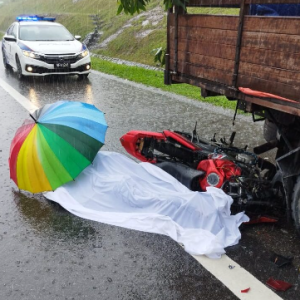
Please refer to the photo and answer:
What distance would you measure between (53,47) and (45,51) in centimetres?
31

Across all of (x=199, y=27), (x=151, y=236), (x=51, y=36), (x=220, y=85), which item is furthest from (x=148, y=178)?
(x=51, y=36)

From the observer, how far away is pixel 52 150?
14.1ft

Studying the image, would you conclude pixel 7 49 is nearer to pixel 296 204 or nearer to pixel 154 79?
pixel 154 79

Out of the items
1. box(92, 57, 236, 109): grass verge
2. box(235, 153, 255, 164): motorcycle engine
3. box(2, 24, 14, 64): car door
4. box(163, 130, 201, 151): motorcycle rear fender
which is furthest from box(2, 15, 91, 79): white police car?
box(235, 153, 255, 164): motorcycle engine

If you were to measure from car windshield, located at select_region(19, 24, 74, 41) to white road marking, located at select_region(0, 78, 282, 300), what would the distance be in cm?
1072

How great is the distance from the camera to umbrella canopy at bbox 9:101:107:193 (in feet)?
14.1

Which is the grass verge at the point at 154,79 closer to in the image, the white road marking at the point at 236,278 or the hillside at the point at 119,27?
the hillside at the point at 119,27

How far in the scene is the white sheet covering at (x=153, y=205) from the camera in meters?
3.63

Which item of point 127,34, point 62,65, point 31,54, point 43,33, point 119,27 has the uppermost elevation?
point 43,33

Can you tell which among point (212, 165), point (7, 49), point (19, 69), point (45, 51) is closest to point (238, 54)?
point (212, 165)

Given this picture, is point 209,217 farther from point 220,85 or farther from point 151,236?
point 220,85

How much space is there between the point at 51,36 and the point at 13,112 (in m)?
5.01

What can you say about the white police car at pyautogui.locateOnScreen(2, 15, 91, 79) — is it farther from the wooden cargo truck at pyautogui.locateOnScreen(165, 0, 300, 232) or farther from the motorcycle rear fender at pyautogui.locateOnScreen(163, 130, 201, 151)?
the motorcycle rear fender at pyautogui.locateOnScreen(163, 130, 201, 151)

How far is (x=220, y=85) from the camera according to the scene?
411 cm
